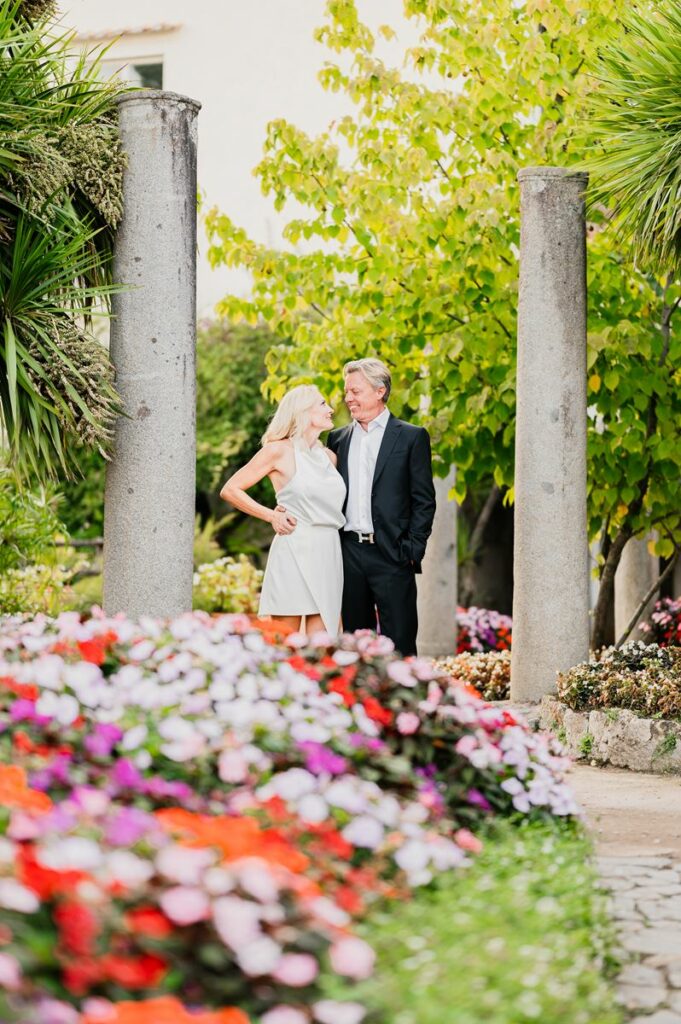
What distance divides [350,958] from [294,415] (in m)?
3.91

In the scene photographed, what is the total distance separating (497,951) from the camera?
2461 mm

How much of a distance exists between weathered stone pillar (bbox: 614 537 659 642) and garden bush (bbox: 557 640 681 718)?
10.7 ft

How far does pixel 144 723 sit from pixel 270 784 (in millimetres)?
426

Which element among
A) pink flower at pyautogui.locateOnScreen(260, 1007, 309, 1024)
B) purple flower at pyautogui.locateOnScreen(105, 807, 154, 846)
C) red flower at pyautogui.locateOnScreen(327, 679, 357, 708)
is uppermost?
red flower at pyautogui.locateOnScreen(327, 679, 357, 708)

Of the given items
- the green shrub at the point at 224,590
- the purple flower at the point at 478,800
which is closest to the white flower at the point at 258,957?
the purple flower at the point at 478,800

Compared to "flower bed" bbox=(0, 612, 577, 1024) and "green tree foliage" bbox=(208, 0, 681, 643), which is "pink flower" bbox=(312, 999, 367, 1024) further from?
"green tree foliage" bbox=(208, 0, 681, 643)

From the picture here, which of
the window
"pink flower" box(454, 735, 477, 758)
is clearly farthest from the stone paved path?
the window

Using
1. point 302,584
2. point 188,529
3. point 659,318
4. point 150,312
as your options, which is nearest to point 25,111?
point 150,312

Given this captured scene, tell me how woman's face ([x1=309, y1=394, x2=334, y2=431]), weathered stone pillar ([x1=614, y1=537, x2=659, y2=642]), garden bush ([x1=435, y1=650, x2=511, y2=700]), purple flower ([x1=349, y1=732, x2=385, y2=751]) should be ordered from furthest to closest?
weathered stone pillar ([x1=614, y1=537, x2=659, y2=642])
garden bush ([x1=435, y1=650, x2=511, y2=700])
woman's face ([x1=309, y1=394, x2=334, y2=431])
purple flower ([x1=349, y1=732, x2=385, y2=751])

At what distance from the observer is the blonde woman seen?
5.71m

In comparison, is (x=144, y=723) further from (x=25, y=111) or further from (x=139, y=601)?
(x=25, y=111)

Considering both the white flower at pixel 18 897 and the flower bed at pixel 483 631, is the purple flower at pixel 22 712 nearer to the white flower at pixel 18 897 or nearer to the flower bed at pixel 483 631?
the white flower at pixel 18 897

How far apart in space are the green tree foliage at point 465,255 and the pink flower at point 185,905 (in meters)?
6.15

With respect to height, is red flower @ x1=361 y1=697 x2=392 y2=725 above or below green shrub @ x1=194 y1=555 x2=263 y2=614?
above
